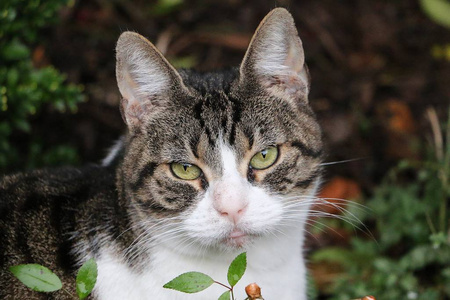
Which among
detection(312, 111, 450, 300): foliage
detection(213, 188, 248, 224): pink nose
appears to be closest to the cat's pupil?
detection(213, 188, 248, 224): pink nose

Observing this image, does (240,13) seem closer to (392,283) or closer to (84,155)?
(84,155)

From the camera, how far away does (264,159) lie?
2.52 metres

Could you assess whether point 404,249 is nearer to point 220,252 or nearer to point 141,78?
point 220,252

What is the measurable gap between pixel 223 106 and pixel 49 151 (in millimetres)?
1958

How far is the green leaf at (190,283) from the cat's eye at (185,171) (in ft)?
1.63

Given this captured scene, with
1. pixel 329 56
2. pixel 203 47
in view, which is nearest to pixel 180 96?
pixel 203 47

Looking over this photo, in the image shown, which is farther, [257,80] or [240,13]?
[240,13]

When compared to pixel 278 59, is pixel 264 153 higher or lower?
lower

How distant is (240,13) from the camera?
5.46 metres

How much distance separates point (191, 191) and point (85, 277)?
1.84 feet

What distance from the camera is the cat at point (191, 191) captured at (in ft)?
8.08

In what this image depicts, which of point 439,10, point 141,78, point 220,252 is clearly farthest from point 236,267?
point 439,10

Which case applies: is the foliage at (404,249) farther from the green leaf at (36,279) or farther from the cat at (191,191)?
the green leaf at (36,279)

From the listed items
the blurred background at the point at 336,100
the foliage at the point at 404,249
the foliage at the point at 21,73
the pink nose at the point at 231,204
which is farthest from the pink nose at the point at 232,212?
the foliage at the point at 21,73
